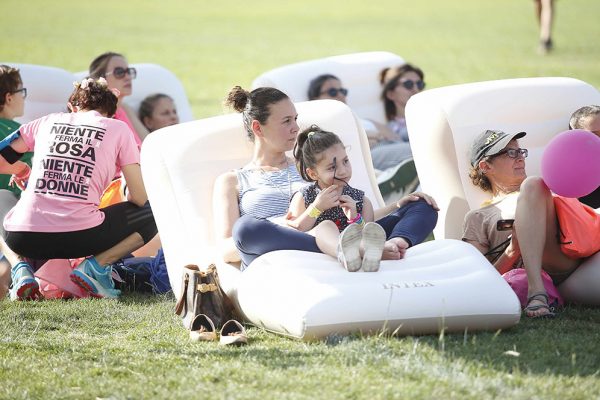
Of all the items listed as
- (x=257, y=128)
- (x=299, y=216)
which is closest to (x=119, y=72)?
(x=257, y=128)

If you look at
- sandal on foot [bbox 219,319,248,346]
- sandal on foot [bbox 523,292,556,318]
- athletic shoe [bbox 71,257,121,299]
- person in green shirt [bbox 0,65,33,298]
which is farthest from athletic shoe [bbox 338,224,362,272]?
person in green shirt [bbox 0,65,33,298]

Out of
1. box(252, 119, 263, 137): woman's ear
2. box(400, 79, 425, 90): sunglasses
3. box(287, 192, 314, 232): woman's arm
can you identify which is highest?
box(252, 119, 263, 137): woman's ear

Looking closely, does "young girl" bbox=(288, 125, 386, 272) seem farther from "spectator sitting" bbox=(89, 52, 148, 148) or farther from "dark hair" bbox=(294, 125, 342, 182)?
"spectator sitting" bbox=(89, 52, 148, 148)

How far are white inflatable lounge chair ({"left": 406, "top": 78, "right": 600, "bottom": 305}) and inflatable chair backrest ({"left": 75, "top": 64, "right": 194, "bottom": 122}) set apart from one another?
389 centimetres

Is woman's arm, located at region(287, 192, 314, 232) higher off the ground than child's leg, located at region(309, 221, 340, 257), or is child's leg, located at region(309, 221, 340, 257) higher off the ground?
woman's arm, located at region(287, 192, 314, 232)

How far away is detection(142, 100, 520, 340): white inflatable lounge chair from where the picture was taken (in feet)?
16.8

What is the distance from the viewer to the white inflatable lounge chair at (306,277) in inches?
202

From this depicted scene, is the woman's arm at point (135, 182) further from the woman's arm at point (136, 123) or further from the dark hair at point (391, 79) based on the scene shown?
the dark hair at point (391, 79)

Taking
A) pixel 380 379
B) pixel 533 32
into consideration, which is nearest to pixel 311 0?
pixel 533 32

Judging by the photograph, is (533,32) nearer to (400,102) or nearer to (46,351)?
(400,102)

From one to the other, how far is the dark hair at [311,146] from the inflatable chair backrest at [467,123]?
0.94 metres

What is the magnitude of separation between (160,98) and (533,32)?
55.4 ft

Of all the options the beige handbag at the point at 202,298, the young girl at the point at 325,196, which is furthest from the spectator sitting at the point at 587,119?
the beige handbag at the point at 202,298

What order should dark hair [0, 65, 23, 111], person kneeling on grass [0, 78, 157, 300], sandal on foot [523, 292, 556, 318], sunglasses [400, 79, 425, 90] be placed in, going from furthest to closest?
sunglasses [400, 79, 425, 90] < dark hair [0, 65, 23, 111] < person kneeling on grass [0, 78, 157, 300] < sandal on foot [523, 292, 556, 318]
